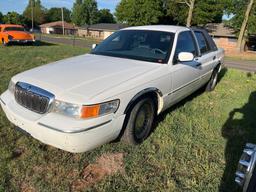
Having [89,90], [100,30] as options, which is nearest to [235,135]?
[89,90]

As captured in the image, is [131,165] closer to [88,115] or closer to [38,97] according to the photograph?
[88,115]

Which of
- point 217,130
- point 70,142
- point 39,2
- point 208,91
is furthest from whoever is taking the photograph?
point 39,2

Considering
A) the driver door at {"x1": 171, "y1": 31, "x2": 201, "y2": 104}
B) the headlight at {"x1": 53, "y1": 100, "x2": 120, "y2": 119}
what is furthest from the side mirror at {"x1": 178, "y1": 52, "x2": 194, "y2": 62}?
the headlight at {"x1": 53, "y1": 100, "x2": 120, "y2": 119}

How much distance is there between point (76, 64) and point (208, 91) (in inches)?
160

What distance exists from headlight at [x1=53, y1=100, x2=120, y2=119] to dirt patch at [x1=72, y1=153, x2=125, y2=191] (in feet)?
2.50

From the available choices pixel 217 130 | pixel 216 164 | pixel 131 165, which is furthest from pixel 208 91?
pixel 131 165

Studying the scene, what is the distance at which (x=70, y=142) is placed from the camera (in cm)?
272

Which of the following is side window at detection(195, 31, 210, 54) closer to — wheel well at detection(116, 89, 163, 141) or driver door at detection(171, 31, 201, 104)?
driver door at detection(171, 31, 201, 104)

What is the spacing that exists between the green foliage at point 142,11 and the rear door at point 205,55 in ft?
123

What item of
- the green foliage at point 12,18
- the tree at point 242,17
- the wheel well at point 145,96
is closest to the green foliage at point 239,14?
the tree at point 242,17

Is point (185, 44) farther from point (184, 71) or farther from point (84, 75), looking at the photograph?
point (84, 75)

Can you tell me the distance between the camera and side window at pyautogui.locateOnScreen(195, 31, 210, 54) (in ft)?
17.7

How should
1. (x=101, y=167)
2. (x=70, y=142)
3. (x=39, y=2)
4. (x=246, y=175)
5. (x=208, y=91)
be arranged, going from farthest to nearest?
(x=39, y=2), (x=208, y=91), (x=101, y=167), (x=70, y=142), (x=246, y=175)

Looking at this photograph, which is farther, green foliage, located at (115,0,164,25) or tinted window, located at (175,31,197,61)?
green foliage, located at (115,0,164,25)
